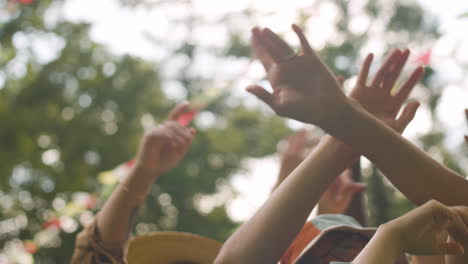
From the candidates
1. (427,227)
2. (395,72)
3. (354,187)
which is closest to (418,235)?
(427,227)

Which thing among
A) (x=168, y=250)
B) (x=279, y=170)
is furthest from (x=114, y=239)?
(x=279, y=170)

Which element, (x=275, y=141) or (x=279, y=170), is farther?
(x=275, y=141)

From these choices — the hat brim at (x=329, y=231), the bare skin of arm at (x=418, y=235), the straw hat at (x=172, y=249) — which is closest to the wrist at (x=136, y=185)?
the straw hat at (x=172, y=249)

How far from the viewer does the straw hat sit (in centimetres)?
136

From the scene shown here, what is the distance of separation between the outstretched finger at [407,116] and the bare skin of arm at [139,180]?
723 millimetres

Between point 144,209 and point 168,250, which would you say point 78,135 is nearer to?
point 144,209

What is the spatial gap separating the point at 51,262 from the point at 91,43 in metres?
4.12

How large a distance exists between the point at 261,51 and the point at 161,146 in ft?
2.29

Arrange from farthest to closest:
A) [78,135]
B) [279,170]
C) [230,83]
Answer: [78,135]
[230,83]
[279,170]

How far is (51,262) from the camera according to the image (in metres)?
7.66

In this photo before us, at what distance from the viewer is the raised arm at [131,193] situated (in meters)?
1.48

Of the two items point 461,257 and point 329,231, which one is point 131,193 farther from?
point 461,257

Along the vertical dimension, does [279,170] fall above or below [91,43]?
above

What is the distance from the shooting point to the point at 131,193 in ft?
5.04
